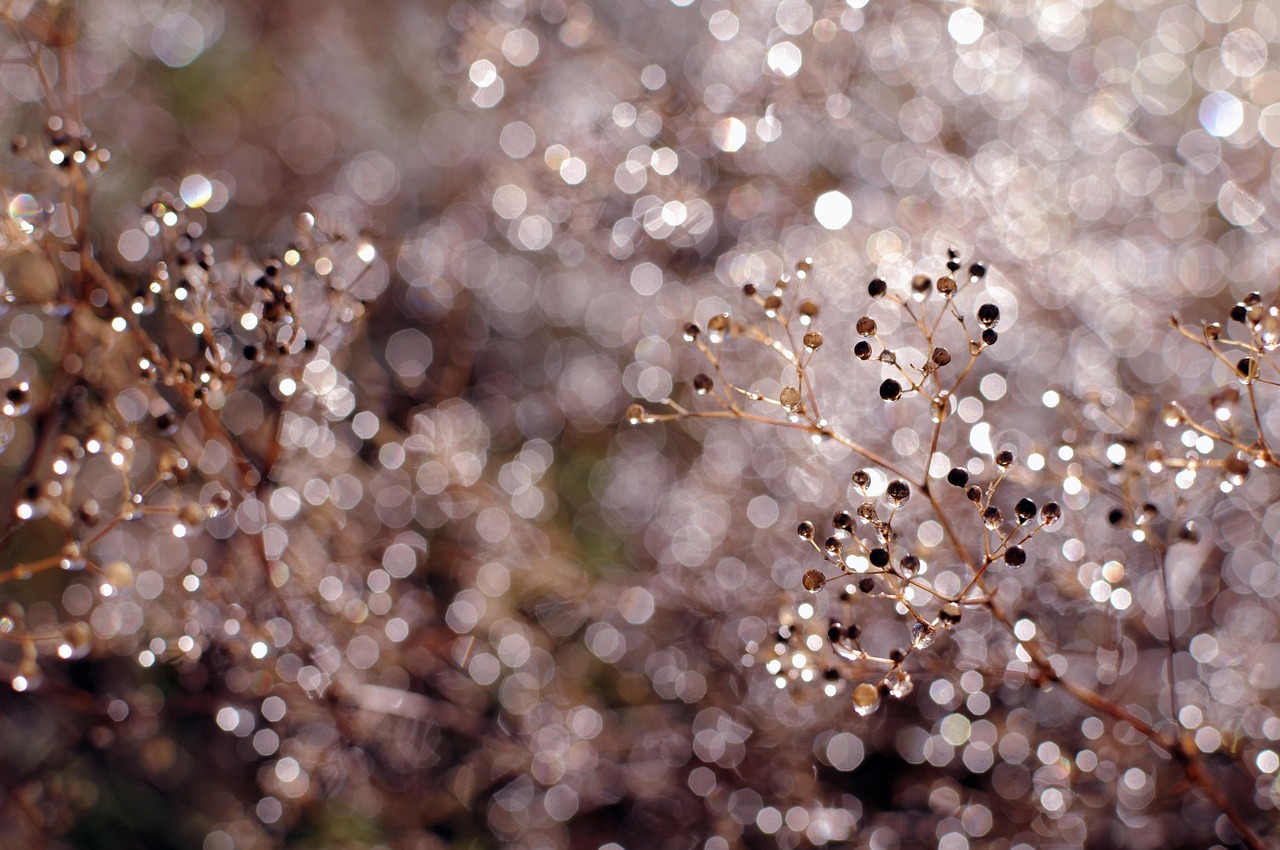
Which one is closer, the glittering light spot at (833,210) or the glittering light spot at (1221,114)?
the glittering light spot at (833,210)

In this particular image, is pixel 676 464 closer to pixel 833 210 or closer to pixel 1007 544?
pixel 833 210

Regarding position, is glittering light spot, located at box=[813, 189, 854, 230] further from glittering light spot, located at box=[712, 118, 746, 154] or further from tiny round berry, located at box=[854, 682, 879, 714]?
tiny round berry, located at box=[854, 682, 879, 714]

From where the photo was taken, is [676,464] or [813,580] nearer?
[813,580]

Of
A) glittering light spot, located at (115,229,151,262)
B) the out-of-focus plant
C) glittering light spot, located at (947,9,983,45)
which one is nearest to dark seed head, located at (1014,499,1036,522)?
the out-of-focus plant

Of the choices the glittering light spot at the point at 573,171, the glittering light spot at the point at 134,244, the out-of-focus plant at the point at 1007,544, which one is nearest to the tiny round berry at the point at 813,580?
the out-of-focus plant at the point at 1007,544

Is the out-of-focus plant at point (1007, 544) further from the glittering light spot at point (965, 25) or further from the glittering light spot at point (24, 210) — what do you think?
the glittering light spot at point (24, 210)

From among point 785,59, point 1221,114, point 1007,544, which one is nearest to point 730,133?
point 785,59
